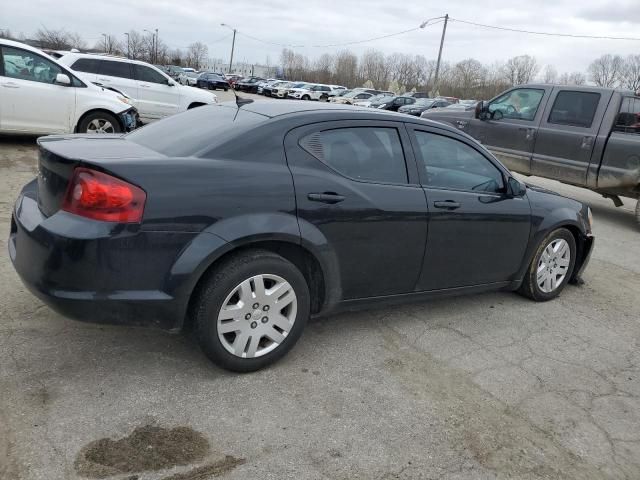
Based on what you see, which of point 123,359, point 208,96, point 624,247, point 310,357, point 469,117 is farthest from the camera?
point 208,96

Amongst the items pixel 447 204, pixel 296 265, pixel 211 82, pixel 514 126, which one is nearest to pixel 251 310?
pixel 296 265

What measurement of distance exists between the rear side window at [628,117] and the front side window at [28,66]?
8820 millimetres

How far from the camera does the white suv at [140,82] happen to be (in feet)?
39.8

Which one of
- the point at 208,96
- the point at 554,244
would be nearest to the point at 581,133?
the point at 554,244

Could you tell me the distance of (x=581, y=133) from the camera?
834cm

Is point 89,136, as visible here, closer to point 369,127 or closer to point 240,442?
point 369,127

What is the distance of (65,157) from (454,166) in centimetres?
263

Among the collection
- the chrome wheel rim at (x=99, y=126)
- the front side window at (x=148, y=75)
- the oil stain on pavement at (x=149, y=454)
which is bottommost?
the oil stain on pavement at (x=149, y=454)

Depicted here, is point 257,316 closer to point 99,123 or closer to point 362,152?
point 362,152

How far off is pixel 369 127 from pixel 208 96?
10.8m

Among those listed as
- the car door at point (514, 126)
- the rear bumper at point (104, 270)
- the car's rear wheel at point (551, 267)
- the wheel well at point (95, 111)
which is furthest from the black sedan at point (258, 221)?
the wheel well at point (95, 111)

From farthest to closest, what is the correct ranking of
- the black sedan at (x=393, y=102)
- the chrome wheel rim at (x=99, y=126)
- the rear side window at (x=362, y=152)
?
the black sedan at (x=393, y=102) → the chrome wheel rim at (x=99, y=126) → the rear side window at (x=362, y=152)

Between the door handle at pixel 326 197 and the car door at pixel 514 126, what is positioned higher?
the car door at pixel 514 126

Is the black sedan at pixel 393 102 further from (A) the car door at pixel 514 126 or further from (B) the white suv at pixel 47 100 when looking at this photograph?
(B) the white suv at pixel 47 100
